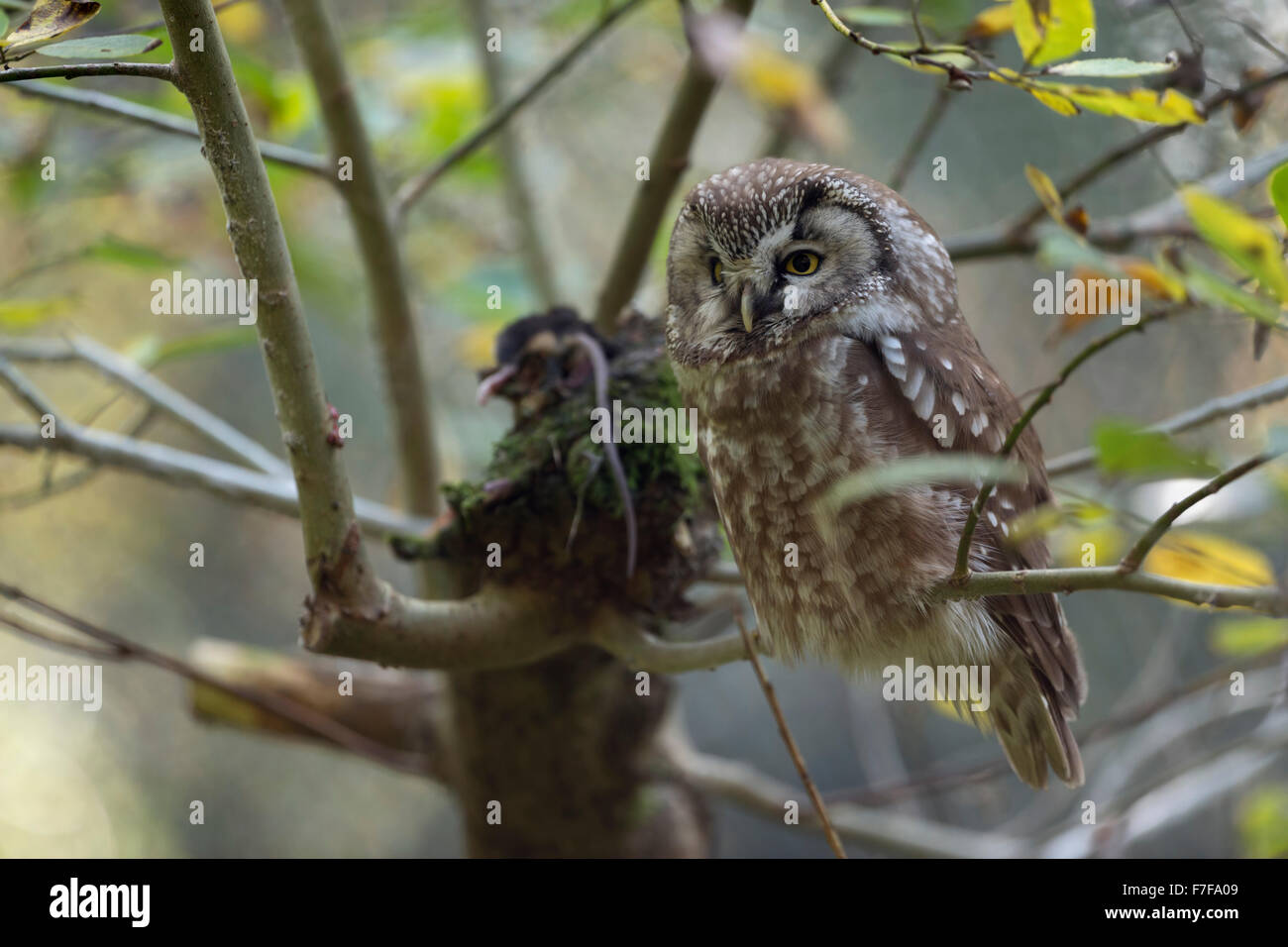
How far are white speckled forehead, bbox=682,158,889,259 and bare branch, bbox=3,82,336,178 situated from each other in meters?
0.74

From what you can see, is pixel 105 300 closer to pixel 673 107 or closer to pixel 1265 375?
pixel 673 107

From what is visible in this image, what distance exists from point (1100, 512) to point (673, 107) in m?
1.60

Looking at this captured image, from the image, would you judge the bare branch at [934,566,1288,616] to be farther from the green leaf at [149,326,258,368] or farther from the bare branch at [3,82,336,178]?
the green leaf at [149,326,258,368]

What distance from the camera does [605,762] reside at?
2.60m

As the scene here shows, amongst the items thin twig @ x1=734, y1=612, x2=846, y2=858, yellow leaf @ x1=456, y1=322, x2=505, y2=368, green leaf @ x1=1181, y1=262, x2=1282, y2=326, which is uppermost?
yellow leaf @ x1=456, y1=322, x2=505, y2=368

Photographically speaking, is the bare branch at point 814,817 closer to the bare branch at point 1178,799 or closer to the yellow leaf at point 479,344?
the bare branch at point 1178,799

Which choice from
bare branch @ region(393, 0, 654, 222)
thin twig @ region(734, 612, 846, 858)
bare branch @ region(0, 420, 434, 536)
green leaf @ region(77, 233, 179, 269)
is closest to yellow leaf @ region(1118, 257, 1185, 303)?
thin twig @ region(734, 612, 846, 858)

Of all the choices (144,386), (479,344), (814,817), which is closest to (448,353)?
(479,344)

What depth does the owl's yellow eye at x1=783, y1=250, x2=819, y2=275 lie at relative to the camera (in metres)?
1.69

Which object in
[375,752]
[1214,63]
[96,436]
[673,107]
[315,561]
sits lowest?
[375,752]

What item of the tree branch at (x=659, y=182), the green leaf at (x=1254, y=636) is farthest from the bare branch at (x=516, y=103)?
the green leaf at (x=1254, y=636)

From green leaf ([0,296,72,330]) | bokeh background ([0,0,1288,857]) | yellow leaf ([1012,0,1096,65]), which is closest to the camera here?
yellow leaf ([1012,0,1096,65])

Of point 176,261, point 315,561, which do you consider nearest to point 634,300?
point 176,261

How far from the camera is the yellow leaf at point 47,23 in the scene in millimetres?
1007
